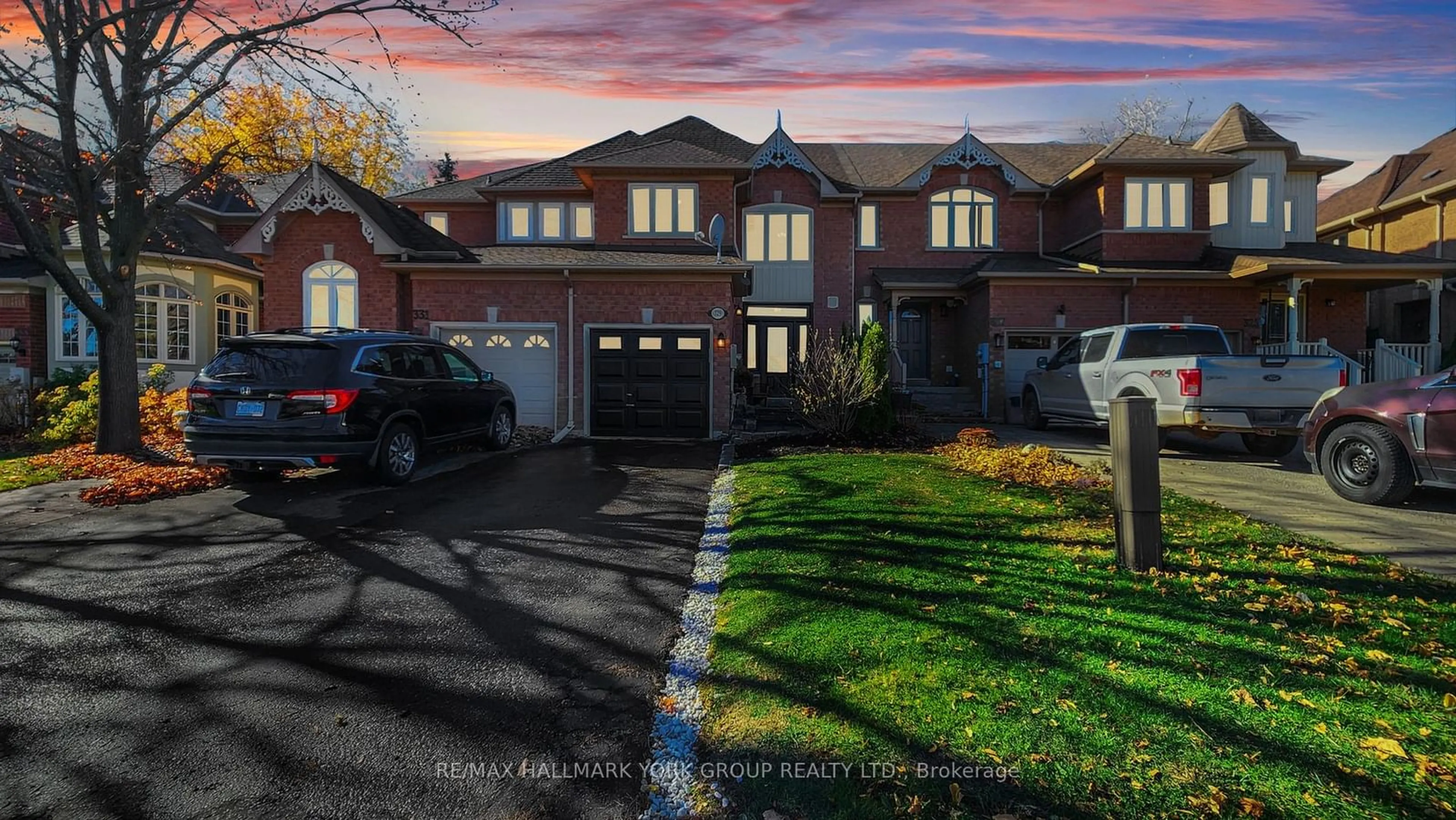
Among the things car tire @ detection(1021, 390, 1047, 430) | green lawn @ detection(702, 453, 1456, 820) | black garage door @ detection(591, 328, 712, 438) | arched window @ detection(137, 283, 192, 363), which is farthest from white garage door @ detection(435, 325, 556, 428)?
green lawn @ detection(702, 453, 1456, 820)

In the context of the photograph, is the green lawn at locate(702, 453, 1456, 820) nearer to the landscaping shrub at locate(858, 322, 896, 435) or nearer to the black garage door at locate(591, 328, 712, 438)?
the landscaping shrub at locate(858, 322, 896, 435)

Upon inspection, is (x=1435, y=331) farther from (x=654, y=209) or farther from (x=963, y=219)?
(x=654, y=209)

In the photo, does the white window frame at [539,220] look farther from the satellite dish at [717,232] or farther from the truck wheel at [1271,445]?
the truck wheel at [1271,445]

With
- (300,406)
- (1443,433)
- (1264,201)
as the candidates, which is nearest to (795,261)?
(1264,201)

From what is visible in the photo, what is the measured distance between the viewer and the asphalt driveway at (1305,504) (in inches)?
213

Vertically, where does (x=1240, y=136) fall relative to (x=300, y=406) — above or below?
above

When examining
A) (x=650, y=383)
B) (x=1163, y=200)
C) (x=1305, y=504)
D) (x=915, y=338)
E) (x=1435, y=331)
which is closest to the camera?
(x=1305, y=504)

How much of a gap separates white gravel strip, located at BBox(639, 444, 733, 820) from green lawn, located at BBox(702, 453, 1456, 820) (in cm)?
10

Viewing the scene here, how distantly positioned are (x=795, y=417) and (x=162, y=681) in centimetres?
1224

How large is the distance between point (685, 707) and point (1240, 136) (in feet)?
79.6

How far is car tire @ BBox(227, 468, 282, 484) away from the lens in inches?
348

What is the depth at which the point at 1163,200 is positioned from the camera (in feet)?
63.1

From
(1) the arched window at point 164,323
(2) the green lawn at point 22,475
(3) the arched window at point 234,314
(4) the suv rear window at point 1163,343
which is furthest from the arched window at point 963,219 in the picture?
(1) the arched window at point 164,323

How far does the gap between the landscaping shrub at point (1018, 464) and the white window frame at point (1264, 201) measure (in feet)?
47.4
